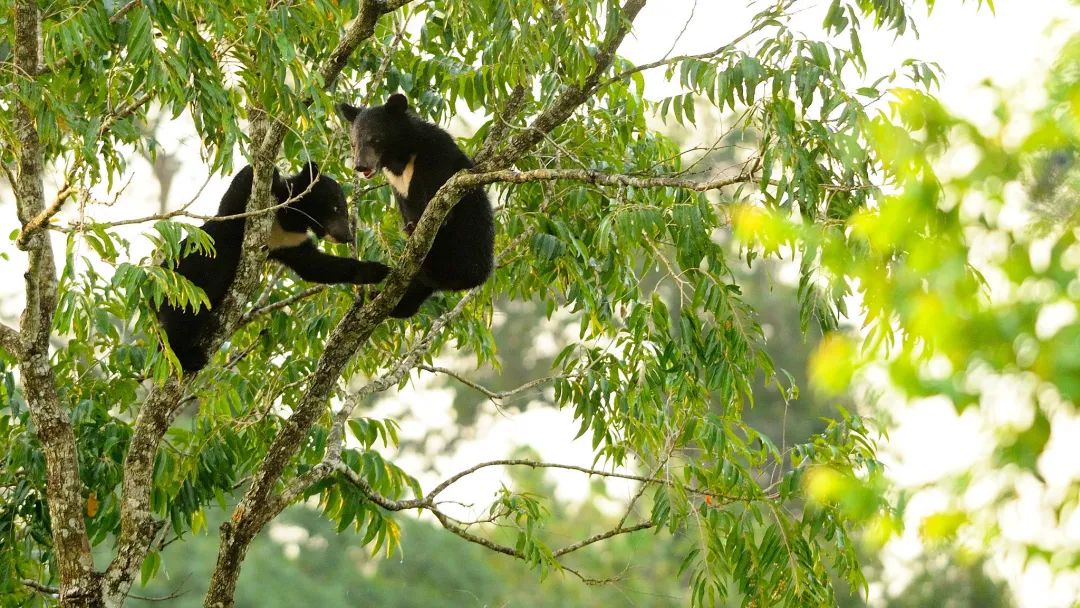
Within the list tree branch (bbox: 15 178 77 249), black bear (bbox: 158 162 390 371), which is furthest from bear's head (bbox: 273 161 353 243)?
tree branch (bbox: 15 178 77 249)

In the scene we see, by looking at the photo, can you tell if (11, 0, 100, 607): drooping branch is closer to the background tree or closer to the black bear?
the background tree

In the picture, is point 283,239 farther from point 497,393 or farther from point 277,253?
point 497,393

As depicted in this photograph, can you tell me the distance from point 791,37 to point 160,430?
290cm

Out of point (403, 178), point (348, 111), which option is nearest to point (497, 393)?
point (403, 178)

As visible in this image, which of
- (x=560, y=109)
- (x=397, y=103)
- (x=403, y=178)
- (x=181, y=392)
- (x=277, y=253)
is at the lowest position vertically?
(x=181, y=392)

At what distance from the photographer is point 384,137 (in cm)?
521

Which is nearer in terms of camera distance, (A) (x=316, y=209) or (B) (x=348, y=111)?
(B) (x=348, y=111)

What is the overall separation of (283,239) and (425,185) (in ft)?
2.64

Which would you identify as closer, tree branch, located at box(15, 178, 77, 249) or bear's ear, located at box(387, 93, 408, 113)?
tree branch, located at box(15, 178, 77, 249)

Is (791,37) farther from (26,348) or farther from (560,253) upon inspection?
(26,348)

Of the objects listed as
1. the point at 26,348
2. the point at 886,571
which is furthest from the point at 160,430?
the point at 886,571

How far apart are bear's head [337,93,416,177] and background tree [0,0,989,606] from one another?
18 cm

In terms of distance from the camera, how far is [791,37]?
12.5 feet

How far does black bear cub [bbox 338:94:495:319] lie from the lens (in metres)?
5.05
